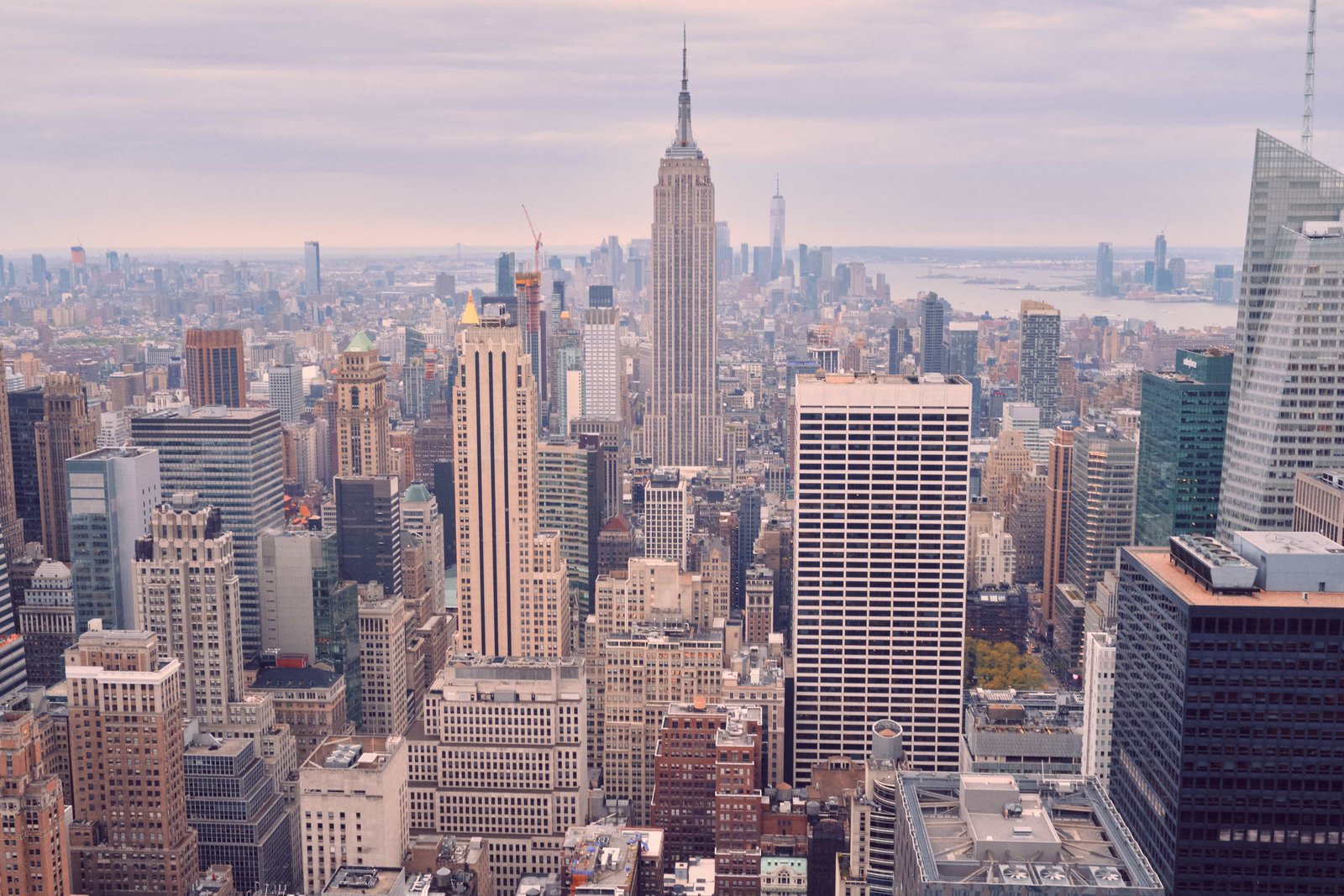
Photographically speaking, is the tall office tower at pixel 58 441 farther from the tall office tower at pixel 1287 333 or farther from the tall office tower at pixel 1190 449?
the tall office tower at pixel 1287 333

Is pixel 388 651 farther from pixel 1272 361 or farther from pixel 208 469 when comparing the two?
pixel 1272 361

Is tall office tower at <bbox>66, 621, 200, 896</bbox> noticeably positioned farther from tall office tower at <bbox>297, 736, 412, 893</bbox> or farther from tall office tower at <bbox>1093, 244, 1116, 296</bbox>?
tall office tower at <bbox>1093, 244, 1116, 296</bbox>

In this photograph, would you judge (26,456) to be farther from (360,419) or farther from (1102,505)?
(1102,505)

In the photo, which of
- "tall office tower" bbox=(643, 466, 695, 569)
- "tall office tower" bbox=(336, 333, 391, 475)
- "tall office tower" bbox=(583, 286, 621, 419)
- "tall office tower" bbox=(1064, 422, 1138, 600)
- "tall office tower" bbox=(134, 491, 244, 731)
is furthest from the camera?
"tall office tower" bbox=(583, 286, 621, 419)

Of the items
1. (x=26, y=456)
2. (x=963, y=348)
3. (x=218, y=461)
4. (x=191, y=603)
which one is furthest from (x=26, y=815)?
(x=963, y=348)

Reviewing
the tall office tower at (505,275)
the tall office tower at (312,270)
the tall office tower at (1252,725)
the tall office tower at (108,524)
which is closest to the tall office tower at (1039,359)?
the tall office tower at (505,275)

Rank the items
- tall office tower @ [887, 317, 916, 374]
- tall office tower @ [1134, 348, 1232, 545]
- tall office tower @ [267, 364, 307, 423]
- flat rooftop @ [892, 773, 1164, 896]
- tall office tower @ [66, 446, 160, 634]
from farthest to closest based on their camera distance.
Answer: tall office tower @ [887, 317, 916, 374] < tall office tower @ [267, 364, 307, 423] < tall office tower @ [66, 446, 160, 634] < tall office tower @ [1134, 348, 1232, 545] < flat rooftop @ [892, 773, 1164, 896]

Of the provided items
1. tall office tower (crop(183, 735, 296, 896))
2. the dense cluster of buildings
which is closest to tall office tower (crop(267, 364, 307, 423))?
the dense cluster of buildings
